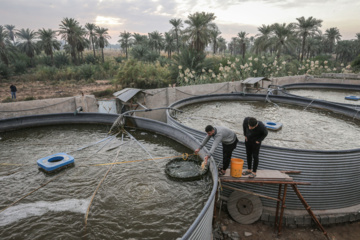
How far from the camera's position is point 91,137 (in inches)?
282

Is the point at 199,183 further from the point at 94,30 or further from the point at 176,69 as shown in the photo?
the point at 94,30

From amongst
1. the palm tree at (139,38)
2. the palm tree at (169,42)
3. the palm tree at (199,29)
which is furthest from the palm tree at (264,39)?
the palm tree at (139,38)

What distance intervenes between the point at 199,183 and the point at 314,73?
1989cm

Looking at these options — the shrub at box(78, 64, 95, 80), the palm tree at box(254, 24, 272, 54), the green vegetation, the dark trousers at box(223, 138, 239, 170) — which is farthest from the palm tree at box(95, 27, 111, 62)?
the dark trousers at box(223, 138, 239, 170)

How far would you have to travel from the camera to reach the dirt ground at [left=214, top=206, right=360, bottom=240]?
467cm

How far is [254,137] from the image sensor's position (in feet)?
14.6

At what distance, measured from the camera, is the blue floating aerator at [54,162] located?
16.5 feet

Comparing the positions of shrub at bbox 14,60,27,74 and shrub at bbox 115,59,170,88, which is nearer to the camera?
shrub at bbox 115,59,170,88

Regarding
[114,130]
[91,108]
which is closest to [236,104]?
[114,130]

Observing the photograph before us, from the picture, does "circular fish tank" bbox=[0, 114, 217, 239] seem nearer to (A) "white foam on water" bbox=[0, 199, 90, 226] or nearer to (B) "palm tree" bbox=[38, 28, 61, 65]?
(A) "white foam on water" bbox=[0, 199, 90, 226]

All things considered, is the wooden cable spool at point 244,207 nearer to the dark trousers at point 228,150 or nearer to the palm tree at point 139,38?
the dark trousers at point 228,150

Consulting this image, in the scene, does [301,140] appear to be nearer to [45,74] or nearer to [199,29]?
[199,29]

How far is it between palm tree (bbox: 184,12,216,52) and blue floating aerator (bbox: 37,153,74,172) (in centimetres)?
1950

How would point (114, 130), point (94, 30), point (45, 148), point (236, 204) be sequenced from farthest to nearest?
point (94, 30) → point (114, 130) → point (45, 148) → point (236, 204)
